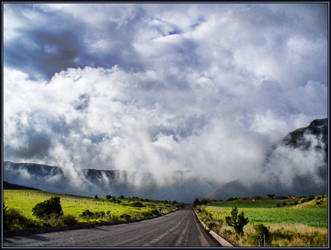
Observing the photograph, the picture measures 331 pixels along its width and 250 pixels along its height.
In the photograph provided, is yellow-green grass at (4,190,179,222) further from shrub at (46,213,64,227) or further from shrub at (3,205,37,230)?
shrub at (3,205,37,230)

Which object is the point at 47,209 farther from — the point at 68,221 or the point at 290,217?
the point at 290,217

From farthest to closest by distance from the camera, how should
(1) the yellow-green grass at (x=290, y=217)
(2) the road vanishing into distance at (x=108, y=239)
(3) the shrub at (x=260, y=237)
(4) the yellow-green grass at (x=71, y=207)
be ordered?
1. (4) the yellow-green grass at (x=71, y=207)
2. (1) the yellow-green grass at (x=290, y=217)
3. (3) the shrub at (x=260, y=237)
4. (2) the road vanishing into distance at (x=108, y=239)

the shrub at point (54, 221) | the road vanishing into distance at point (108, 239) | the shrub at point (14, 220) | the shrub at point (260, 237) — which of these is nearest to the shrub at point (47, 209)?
the shrub at point (54, 221)

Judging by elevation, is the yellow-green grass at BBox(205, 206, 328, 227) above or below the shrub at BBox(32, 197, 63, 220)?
below

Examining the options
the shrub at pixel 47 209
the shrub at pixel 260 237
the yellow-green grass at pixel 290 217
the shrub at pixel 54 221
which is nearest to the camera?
the shrub at pixel 260 237

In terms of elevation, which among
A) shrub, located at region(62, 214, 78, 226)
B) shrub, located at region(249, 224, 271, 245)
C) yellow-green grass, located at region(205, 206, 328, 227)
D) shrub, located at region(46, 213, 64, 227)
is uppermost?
shrub, located at region(249, 224, 271, 245)

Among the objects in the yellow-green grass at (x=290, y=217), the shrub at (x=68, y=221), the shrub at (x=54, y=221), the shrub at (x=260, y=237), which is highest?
the shrub at (x=260, y=237)

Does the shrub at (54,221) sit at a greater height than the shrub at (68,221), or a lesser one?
greater

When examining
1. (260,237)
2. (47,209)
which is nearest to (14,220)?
(47,209)

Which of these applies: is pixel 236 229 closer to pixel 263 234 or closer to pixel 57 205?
pixel 263 234

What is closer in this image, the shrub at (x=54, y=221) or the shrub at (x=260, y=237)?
the shrub at (x=260, y=237)

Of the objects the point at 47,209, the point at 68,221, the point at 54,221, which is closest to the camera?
the point at 54,221

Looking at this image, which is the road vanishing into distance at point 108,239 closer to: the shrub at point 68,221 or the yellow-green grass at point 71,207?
the shrub at point 68,221

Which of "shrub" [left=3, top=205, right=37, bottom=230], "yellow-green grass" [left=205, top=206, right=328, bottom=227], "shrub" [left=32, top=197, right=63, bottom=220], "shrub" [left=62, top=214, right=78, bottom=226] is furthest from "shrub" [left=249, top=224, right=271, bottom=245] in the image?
"shrub" [left=32, top=197, right=63, bottom=220]
